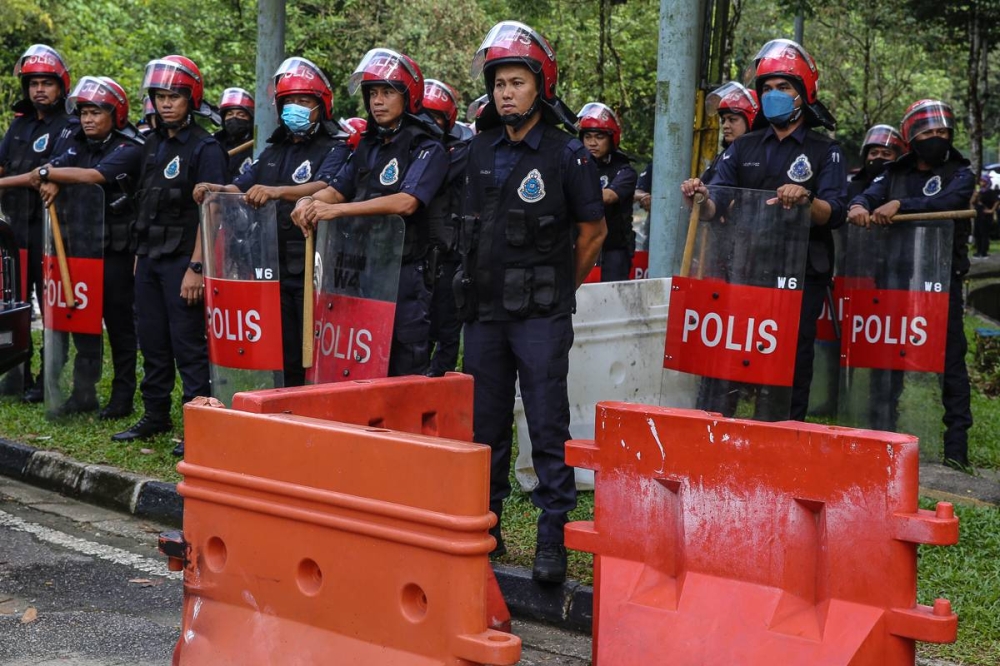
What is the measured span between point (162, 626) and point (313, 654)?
1305 millimetres

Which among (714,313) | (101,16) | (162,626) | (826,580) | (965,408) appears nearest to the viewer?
(826,580)

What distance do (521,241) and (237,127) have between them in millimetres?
5972

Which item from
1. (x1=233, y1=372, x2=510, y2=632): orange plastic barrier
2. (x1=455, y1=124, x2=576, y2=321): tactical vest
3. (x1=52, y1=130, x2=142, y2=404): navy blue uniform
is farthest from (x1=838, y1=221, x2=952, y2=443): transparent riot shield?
(x1=52, y1=130, x2=142, y2=404): navy blue uniform

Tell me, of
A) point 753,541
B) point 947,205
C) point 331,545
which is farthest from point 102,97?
point 753,541

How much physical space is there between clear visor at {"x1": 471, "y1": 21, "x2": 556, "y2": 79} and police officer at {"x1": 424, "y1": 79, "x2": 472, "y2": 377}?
84cm

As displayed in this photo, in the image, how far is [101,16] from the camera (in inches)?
1072

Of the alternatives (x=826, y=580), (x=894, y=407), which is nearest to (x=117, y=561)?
(x=826, y=580)

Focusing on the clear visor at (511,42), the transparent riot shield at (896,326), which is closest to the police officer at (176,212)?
the clear visor at (511,42)

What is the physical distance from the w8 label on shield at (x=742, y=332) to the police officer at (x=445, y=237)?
119 centimetres

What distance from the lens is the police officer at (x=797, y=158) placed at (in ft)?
20.3

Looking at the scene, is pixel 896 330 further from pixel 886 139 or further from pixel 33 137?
pixel 33 137

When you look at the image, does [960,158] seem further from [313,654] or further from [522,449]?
[313,654]

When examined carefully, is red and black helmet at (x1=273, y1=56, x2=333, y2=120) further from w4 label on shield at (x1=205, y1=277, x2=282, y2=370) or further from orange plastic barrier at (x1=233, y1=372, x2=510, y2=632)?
orange plastic barrier at (x1=233, y1=372, x2=510, y2=632)

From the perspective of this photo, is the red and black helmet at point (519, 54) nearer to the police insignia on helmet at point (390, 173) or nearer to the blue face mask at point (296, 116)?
the police insignia on helmet at point (390, 173)
